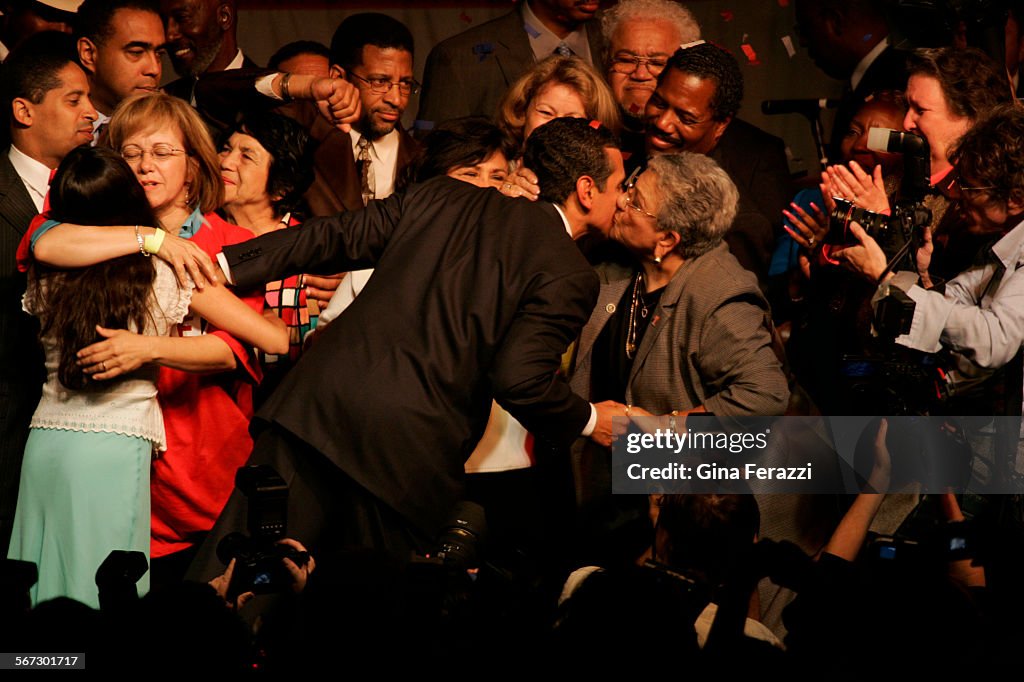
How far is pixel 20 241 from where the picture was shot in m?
3.53

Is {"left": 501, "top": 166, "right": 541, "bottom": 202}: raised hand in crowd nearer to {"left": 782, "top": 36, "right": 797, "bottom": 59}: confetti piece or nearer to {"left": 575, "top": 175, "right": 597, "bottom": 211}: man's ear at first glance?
{"left": 575, "top": 175, "right": 597, "bottom": 211}: man's ear

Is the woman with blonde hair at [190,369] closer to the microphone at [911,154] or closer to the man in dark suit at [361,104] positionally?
the man in dark suit at [361,104]

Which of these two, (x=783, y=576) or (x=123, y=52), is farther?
(x=123, y=52)

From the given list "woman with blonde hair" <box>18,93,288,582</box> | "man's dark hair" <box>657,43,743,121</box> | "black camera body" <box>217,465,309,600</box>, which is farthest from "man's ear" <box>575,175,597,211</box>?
"black camera body" <box>217,465,309,600</box>

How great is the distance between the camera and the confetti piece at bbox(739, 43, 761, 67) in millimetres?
5367

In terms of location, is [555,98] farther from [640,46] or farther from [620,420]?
[620,420]

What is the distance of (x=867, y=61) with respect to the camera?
4531mm

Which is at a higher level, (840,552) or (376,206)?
(376,206)

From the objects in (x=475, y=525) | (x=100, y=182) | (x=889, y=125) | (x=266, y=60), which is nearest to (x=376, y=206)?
(x=100, y=182)

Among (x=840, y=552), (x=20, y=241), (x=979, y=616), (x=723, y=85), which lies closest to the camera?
(x=979, y=616)

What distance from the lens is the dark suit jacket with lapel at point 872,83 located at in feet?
13.7

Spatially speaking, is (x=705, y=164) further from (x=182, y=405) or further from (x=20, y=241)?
(x=20, y=241)

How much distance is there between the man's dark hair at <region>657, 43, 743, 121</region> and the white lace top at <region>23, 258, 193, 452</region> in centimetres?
198

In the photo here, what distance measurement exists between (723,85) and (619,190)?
79cm
